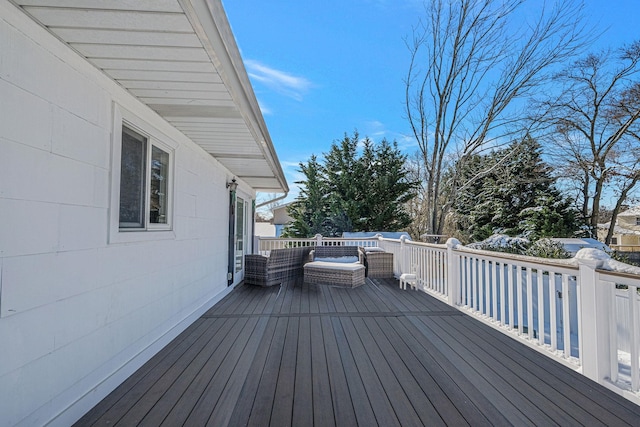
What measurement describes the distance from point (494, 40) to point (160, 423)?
12870mm

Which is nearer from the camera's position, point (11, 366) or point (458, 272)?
point (11, 366)

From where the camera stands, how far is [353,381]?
2197 millimetres

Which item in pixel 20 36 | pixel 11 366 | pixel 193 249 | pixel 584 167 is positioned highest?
pixel 584 167

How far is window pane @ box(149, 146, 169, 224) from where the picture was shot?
A: 9.19ft

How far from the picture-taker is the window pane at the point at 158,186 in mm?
2801

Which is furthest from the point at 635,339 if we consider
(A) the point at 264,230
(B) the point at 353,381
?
(A) the point at 264,230

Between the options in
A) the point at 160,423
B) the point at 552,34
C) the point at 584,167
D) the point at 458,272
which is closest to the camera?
the point at 160,423

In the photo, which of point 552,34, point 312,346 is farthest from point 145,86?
point 552,34

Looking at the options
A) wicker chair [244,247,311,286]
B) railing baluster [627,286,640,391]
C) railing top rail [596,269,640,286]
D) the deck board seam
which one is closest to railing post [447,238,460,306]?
the deck board seam

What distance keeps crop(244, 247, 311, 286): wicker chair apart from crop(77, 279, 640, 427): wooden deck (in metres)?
2.10

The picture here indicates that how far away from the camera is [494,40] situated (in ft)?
33.1

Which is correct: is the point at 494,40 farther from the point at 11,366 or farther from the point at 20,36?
the point at 11,366

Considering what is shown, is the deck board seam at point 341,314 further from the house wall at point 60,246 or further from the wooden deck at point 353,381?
the house wall at point 60,246

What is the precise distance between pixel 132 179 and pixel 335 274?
3.94 meters
